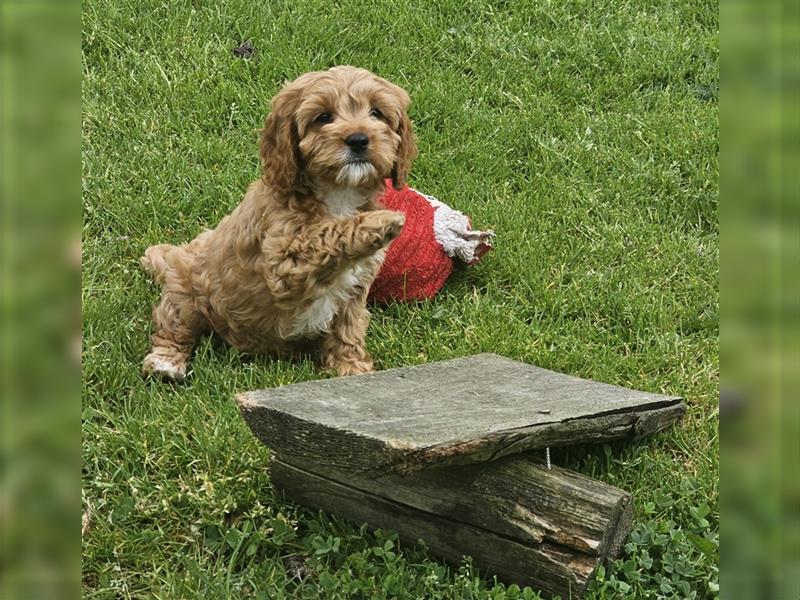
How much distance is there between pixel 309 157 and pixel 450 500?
5.78 ft

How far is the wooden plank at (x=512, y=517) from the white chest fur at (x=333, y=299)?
1267 mm

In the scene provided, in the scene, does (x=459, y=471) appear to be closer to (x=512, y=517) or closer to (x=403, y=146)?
(x=512, y=517)

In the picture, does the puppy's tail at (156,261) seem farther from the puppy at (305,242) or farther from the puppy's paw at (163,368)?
the puppy's paw at (163,368)

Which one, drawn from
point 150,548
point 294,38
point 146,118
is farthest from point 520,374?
point 294,38

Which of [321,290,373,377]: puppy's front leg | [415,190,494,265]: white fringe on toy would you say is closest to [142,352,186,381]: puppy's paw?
[321,290,373,377]: puppy's front leg

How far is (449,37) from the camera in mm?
7660

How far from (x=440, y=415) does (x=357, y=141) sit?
4.69ft

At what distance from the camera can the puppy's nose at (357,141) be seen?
3.87 meters

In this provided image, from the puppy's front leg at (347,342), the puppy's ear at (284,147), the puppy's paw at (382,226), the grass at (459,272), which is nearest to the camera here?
the grass at (459,272)

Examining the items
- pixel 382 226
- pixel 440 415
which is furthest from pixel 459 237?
pixel 440 415

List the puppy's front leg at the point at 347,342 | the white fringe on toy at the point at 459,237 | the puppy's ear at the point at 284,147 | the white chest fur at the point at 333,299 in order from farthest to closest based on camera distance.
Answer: the white fringe on toy at the point at 459,237
the puppy's front leg at the point at 347,342
the white chest fur at the point at 333,299
the puppy's ear at the point at 284,147

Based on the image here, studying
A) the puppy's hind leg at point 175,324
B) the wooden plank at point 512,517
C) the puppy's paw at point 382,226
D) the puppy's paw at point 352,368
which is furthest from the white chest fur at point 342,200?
the wooden plank at point 512,517

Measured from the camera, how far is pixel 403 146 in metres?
4.30
